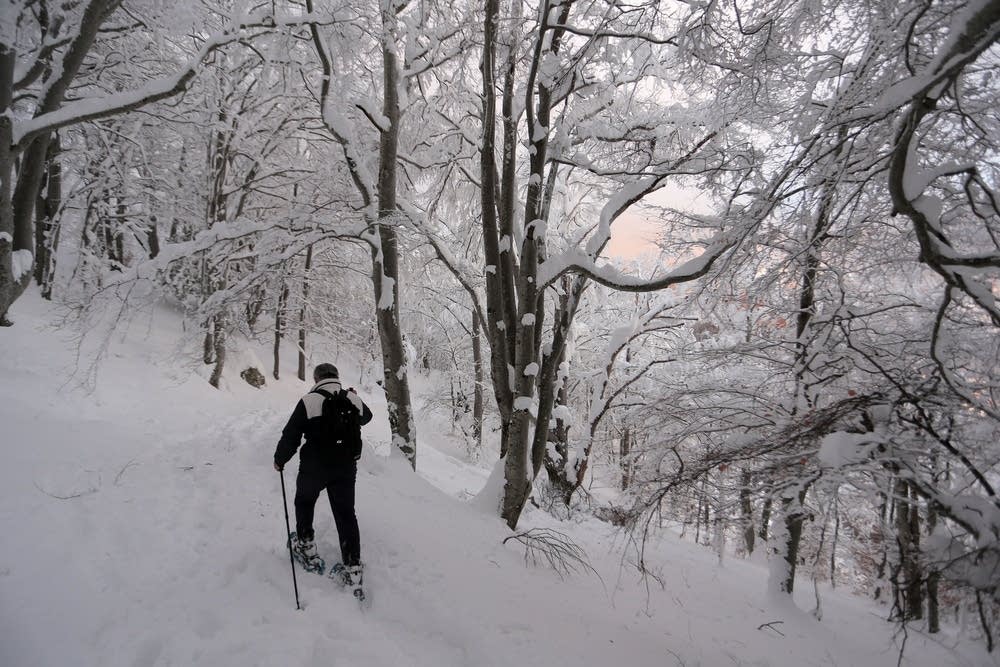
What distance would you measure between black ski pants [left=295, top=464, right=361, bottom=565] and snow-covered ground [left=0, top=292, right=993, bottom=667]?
0.98 feet

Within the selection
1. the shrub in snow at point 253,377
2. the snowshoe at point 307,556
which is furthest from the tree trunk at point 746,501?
the shrub in snow at point 253,377

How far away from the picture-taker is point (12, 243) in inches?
168

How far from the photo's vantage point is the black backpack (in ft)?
11.4

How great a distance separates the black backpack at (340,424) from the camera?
11.4 ft

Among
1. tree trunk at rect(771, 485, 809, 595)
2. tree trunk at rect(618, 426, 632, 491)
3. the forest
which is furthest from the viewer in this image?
tree trunk at rect(771, 485, 809, 595)

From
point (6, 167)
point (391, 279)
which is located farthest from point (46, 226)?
point (391, 279)

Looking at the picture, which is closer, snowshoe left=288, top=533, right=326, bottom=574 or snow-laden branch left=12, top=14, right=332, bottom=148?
snowshoe left=288, top=533, right=326, bottom=574

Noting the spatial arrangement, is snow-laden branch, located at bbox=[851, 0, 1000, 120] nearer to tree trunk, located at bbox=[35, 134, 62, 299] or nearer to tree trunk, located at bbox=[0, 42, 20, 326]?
tree trunk, located at bbox=[0, 42, 20, 326]

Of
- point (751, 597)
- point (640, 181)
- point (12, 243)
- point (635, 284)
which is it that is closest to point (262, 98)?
point (12, 243)

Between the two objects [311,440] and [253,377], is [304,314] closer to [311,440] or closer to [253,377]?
[253,377]

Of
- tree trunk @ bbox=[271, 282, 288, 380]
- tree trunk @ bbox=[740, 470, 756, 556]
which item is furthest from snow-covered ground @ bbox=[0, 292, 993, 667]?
tree trunk @ bbox=[271, 282, 288, 380]

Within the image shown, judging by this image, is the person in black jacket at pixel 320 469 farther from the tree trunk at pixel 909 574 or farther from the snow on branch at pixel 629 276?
the tree trunk at pixel 909 574

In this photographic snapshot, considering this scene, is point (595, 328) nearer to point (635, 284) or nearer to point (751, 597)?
point (751, 597)

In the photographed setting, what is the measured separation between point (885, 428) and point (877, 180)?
183 centimetres
